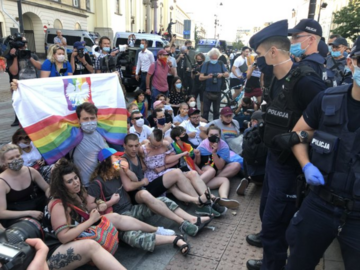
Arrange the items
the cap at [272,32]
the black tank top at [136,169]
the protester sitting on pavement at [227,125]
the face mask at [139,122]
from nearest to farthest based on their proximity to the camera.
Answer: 1. the cap at [272,32]
2. the black tank top at [136,169]
3. the face mask at [139,122]
4. the protester sitting on pavement at [227,125]

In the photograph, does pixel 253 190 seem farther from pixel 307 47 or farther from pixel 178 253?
pixel 307 47

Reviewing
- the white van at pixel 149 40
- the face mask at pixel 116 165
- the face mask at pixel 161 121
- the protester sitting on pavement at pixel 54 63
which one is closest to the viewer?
the face mask at pixel 116 165

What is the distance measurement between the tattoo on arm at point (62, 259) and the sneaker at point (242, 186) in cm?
249

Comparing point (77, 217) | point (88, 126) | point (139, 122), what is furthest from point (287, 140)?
point (139, 122)

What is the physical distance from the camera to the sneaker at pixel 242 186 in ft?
14.3

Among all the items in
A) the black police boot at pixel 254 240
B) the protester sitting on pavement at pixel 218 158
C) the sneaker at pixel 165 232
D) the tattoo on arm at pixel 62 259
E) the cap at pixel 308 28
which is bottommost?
A: the black police boot at pixel 254 240

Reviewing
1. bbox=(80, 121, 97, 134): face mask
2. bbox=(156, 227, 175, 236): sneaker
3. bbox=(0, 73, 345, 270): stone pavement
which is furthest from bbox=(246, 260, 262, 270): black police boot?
bbox=(80, 121, 97, 134): face mask

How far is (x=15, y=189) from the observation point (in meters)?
3.00

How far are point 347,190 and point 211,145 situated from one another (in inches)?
119

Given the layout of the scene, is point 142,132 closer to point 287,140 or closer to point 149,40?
point 287,140

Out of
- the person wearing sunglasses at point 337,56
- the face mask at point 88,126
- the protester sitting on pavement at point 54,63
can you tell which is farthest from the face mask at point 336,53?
the protester sitting on pavement at point 54,63

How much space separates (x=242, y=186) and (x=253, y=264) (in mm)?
1590

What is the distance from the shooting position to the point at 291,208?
2.39 metres

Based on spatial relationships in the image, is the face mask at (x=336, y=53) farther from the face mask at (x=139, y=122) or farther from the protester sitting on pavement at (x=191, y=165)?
the face mask at (x=139, y=122)
